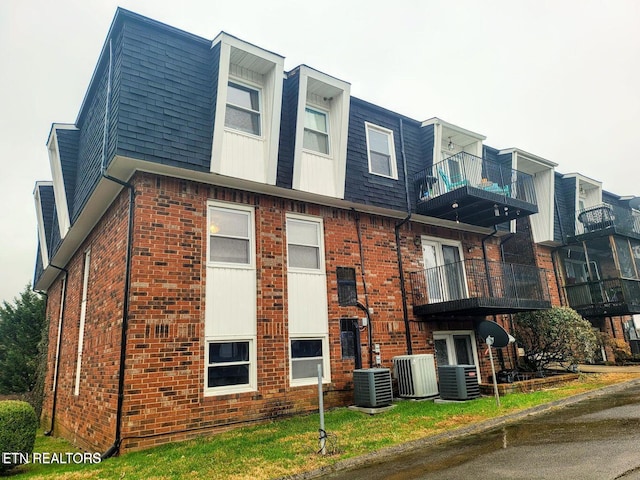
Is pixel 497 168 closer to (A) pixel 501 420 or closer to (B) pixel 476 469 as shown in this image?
(A) pixel 501 420

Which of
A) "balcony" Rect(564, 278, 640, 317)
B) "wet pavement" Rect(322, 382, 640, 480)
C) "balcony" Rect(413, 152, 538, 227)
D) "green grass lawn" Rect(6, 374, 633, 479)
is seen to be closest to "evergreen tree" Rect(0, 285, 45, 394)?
"green grass lawn" Rect(6, 374, 633, 479)

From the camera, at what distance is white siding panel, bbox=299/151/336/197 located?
35.7 feet

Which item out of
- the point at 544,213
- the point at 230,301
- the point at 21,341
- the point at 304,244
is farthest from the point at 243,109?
the point at 21,341

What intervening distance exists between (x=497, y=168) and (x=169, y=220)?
39.0 ft

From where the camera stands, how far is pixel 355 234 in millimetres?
11867

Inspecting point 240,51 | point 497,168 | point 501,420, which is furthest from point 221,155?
point 497,168

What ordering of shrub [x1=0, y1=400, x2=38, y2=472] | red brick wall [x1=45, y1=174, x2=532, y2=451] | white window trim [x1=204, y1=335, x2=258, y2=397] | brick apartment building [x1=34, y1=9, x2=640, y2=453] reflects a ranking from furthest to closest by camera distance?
white window trim [x1=204, y1=335, x2=258, y2=397] < brick apartment building [x1=34, y1=9, x2=640, y2=453] < red brick wall [x1=45, y1=174, x2=532, y2=451] < shrub [x1=0, y1=400, x2=38, y2=472]

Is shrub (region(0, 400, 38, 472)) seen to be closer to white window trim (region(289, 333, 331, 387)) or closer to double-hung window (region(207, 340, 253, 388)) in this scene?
double-hung window (region(207, 340, 253, 388))

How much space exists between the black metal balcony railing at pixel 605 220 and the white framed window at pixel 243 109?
1601 centimetres

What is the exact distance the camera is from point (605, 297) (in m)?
17.5

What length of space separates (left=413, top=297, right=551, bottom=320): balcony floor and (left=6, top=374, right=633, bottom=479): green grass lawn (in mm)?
2494

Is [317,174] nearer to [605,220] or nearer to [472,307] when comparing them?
[472,307]

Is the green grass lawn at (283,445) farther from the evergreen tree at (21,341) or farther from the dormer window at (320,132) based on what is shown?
the evergreen tree at (21,341)

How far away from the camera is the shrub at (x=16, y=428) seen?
6945mm
